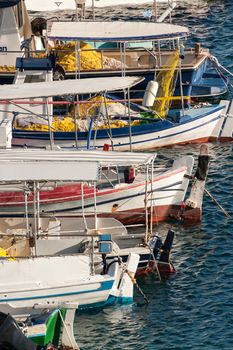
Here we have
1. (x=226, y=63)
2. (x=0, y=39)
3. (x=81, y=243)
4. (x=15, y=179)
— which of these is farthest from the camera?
(x=226, y=63)

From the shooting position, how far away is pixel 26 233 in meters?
39.5

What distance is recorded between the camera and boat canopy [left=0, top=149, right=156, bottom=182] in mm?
37344

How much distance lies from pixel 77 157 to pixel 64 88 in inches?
202

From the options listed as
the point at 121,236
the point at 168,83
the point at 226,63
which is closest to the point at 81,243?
the point at 121,236

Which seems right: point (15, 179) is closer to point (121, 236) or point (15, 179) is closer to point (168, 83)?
point (121, 236)

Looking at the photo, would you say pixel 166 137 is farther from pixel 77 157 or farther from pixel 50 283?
pixel 50 283

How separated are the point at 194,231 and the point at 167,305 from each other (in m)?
6.21

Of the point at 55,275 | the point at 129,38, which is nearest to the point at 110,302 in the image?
the point at 55,275

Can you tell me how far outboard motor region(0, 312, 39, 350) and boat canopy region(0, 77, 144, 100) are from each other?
11.1 metres

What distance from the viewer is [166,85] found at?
53344 mm

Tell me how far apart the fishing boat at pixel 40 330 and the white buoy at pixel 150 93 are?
16822 mm

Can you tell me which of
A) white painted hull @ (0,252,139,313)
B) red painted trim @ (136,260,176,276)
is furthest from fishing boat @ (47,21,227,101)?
white painted hull @ (0,252,139,313)

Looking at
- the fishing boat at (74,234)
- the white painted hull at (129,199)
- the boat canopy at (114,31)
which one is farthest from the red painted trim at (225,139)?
the fishing boat at (74,234)

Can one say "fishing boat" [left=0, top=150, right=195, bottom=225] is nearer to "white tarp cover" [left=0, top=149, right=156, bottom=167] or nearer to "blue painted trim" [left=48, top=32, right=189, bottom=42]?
"white tarp cover" [left=0, top=149, right=156, bottom=167]
